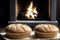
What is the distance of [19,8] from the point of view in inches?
117

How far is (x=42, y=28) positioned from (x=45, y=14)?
5.19 feet

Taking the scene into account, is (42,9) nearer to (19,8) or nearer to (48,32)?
(19,8)

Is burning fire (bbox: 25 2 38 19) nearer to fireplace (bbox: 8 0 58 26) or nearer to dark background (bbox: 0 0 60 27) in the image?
fireplace (bbox: 8 0 58 26)

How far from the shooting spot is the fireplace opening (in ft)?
9.71

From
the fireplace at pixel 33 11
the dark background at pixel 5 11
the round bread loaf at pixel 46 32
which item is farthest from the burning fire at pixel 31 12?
the round bread loaf at pixel 46 32

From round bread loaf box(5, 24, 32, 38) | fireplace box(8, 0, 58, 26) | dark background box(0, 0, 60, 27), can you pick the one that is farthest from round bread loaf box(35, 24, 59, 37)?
dark background box(0, 0, 60, 27)

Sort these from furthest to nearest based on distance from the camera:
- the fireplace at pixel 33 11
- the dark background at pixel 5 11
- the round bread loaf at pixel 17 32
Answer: the dark background at pixel 5 11 < the fireplace at pixel 33 11 < the round bread loaf at pixel 17 32

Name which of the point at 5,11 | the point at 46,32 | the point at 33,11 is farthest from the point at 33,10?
the point at 46,32

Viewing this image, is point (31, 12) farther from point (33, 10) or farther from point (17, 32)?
point (17, 32)

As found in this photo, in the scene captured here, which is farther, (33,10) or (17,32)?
(33,10)

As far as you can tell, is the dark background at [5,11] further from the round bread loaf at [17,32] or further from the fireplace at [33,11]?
the round bread loaf at [17,32]

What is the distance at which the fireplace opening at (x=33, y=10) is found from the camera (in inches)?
116

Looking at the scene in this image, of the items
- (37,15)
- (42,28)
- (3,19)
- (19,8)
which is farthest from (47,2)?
(42,28)

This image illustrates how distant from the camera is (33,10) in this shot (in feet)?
9.76
